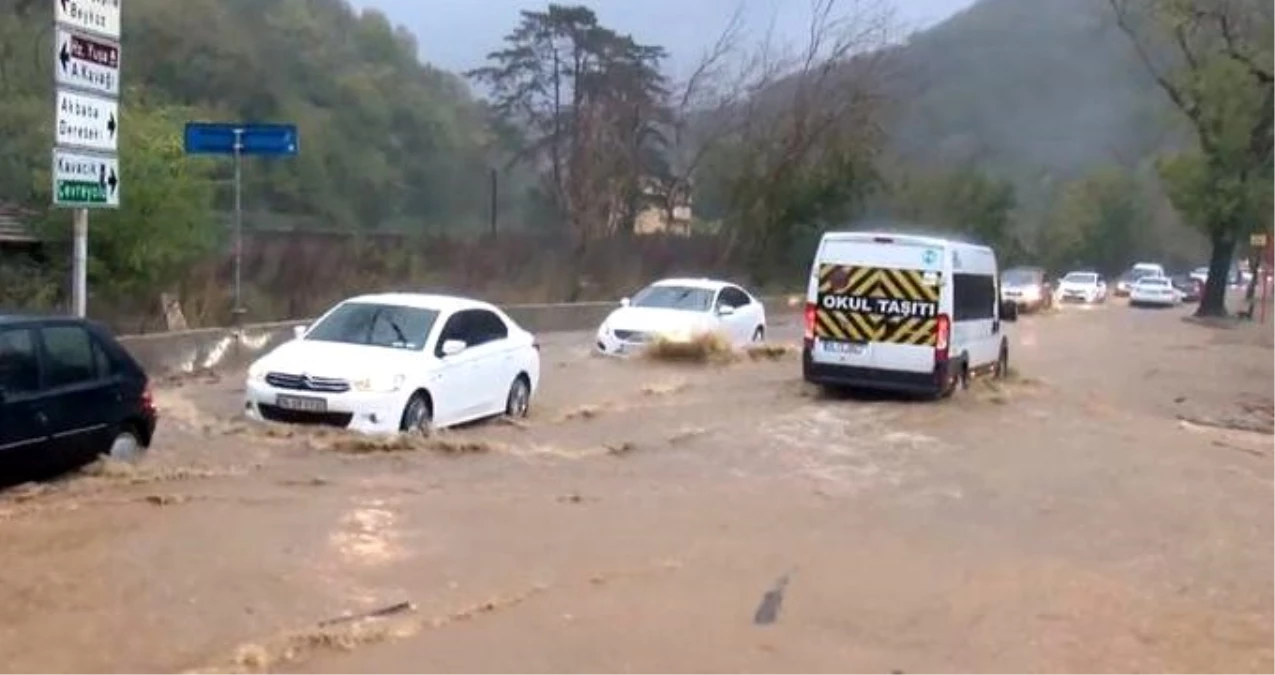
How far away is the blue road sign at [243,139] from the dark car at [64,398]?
826 centimetres

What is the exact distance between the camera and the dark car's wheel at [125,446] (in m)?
12.1

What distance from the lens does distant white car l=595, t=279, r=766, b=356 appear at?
1013 inches

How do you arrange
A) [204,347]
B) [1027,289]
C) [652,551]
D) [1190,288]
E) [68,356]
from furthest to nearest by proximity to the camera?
[1190,288] < [1027,289] < [204,347] < [68,356] < [652,551]

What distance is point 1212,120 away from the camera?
2061 inches

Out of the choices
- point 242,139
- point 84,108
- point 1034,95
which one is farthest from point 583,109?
point 1034,95

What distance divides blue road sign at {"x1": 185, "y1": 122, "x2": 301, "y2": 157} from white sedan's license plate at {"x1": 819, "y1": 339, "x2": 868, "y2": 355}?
703 cm

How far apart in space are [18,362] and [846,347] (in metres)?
11.0

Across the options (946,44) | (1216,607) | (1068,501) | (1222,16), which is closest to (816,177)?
(1222,16)

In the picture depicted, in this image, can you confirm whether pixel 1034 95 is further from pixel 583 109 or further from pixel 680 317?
pixel 680 317

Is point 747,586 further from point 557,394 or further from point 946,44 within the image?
point 946,44

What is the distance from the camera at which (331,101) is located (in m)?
62.8

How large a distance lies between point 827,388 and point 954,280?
228cm

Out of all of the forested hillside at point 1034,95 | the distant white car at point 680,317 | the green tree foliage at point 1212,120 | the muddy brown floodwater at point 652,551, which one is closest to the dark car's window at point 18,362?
the muddy brown floodwater at point 652,551

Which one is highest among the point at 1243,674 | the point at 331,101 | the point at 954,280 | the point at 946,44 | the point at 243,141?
the point at 946,44
